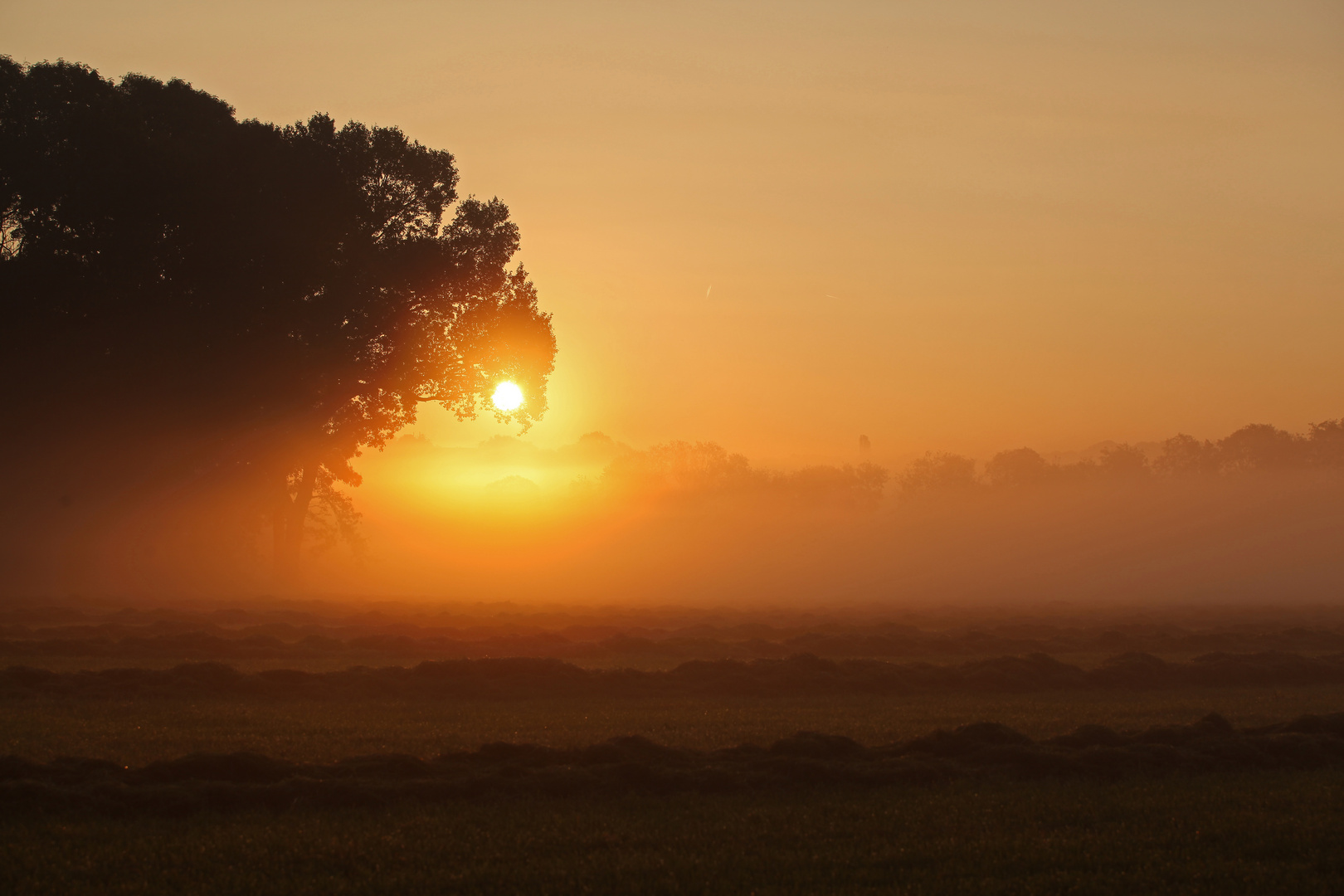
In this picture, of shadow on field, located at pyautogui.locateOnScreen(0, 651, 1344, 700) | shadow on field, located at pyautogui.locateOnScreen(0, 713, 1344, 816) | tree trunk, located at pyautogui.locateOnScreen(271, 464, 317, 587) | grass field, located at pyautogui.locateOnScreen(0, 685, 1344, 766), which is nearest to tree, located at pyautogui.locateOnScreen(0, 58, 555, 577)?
tree trunk, located at pyautogui.locateOnScreen(271, 464, 317, 587)

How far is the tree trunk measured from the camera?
72.0 metres

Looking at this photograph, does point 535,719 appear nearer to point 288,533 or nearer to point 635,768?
point 635,768

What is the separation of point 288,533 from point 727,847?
223 ft

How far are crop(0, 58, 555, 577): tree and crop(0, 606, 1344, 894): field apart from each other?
2613 centimetres

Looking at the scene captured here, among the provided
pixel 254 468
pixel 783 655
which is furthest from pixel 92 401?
pixel 783 655

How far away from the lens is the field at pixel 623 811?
40.3 ft

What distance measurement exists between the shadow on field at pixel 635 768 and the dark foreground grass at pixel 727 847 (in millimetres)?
498

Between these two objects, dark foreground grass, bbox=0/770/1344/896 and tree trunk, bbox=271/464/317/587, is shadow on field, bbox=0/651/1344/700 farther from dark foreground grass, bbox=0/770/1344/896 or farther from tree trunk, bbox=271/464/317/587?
tree trunk, bbox=271/464/317/587

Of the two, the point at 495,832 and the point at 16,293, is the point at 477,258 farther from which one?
the point at 495,832

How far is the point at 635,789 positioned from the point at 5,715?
14.7m

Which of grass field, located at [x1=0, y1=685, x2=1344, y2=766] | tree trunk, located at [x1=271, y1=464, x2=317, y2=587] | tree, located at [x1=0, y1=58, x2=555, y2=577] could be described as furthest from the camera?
tree trunk, located at [x1=271, y1=464, x2=317, y2=587]

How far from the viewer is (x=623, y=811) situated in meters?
15.3

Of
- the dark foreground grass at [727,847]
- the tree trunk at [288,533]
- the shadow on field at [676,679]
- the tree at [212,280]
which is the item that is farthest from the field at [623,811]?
the tree trunk at [288,533]

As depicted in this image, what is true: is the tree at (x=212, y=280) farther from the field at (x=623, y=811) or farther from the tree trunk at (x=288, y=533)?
the field at (x=623, y=811)
